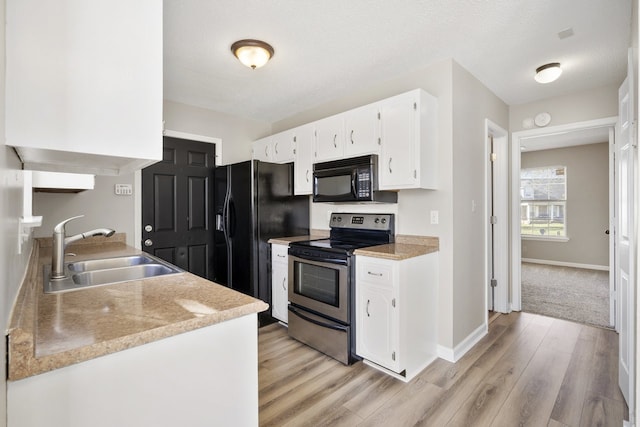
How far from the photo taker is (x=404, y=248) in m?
2.54

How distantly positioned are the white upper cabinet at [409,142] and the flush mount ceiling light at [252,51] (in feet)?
3.33

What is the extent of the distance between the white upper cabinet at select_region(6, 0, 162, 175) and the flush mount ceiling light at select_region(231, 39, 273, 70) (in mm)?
1400

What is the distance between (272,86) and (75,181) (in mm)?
1979

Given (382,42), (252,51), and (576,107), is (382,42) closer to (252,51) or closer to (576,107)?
(252,51)

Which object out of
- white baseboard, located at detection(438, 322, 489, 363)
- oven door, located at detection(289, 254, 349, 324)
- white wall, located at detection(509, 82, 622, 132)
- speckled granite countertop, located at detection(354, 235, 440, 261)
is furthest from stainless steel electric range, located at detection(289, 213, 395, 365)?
white wall, located at detection(509, 82, 622, 132)

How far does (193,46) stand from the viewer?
232 centimetres

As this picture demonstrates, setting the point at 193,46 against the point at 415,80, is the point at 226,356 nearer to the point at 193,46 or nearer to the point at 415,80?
the point at 193,46

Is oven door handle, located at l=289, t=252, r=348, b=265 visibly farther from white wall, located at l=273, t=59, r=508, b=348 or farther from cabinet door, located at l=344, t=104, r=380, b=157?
cabinet door, located at l=344, t=104, r=380, b=157

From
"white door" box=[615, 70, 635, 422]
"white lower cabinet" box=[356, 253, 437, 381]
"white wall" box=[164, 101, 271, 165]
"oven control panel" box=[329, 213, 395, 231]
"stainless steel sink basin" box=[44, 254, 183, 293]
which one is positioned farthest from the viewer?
"white wall" box=[164, 101, 271, 165]

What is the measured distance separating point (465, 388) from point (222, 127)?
3594 mm

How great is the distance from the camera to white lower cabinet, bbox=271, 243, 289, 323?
10.2 ft

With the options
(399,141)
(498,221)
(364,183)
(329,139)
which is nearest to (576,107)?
(498,221)

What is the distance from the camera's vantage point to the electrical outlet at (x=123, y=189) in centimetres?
305

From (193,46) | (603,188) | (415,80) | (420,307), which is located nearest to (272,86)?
(193,46)
